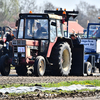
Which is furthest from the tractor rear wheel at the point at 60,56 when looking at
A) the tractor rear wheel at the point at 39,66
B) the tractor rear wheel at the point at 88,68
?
the tractor rear wheel at the point at 88,68

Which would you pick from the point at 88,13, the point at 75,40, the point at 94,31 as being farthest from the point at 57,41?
the point at 88,13

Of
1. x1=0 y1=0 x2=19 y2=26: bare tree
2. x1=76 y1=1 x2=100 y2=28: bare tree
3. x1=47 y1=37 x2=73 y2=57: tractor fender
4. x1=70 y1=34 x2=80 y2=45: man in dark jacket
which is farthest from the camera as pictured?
x1=76 y1=1 x2=100 y2=28: bare tree

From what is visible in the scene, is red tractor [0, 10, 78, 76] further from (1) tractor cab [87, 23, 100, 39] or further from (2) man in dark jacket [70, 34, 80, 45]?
(1) tractor cab [87, 23, 100, 39]

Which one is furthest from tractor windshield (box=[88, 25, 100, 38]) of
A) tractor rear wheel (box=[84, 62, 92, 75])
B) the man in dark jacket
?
the man in dark jacket

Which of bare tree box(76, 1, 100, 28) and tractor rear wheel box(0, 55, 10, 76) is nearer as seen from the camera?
tractor rear wheel box(0, 55, 10, 76)

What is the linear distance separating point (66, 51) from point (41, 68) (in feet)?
5.91

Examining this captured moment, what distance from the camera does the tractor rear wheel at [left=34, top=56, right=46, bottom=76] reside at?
13.3m

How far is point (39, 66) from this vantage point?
531 inches

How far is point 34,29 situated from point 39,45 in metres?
0.70

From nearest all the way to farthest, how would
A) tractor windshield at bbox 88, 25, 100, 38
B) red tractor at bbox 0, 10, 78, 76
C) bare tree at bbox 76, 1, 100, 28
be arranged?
red tractor at bbox 0, 10, 78, 76 → tractor windshield at bbox 88, 25, 100, 38 → bare tree at bbox 76, 1, 100, 28

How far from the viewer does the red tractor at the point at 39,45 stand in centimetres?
1390

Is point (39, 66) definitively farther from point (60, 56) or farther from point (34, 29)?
point (34, 29)

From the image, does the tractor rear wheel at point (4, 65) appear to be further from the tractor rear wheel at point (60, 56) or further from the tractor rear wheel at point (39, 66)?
the tractor rear wheel at point (60, 56)

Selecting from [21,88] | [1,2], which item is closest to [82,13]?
[1,2]
